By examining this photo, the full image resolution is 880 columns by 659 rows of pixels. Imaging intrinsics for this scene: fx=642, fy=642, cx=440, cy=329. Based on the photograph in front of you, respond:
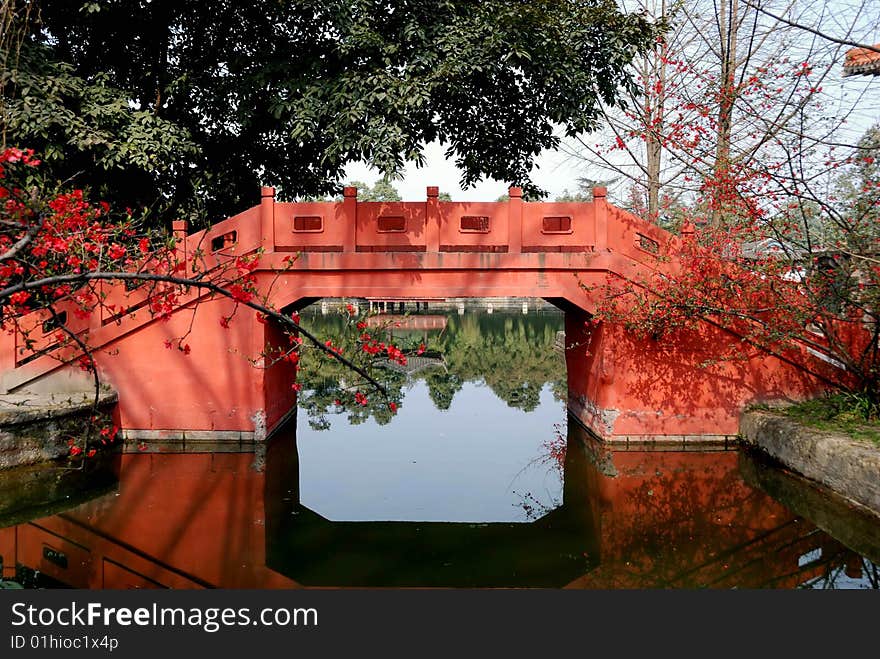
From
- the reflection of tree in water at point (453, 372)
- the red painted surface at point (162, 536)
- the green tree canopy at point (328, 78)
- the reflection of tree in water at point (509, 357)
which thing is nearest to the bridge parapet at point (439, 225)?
the green tree canopy at point (328, 78)

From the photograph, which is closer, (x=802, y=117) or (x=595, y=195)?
(x=802, y=117)

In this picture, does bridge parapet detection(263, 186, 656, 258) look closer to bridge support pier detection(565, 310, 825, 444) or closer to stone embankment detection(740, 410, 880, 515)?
bridge support pier detection(565, 310, 825, 444)

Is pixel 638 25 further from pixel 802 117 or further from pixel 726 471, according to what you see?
pixel 726 471

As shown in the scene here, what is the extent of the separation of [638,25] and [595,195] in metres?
2.80

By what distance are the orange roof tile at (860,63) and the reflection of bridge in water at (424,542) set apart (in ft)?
17.7

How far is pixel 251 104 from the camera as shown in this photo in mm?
10102

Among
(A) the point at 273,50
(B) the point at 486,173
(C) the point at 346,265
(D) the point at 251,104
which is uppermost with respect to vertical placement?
(A) the point at 273,50

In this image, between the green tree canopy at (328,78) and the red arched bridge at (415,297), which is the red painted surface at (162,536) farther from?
the green tree canopy at (328,78)

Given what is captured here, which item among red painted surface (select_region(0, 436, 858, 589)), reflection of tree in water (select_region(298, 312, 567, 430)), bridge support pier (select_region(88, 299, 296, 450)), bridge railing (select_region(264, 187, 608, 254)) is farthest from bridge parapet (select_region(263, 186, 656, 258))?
red painted surface (select_region(0, 436, 858, 589))

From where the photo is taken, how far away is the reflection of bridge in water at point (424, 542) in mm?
5160

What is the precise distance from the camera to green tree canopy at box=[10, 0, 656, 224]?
340 inches

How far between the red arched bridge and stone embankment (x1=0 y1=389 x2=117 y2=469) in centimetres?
40

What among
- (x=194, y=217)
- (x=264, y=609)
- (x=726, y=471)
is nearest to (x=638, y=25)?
(x=726, y=471)

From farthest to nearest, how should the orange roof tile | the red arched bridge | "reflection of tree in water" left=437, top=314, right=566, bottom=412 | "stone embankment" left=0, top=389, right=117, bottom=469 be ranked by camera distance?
"reflection of tree in water" left=437, top=314, right=566, bottom=412
the red arched bridge
the orange roof tile
"stone embankment" left=0, top=389, right=117, bottom=469
